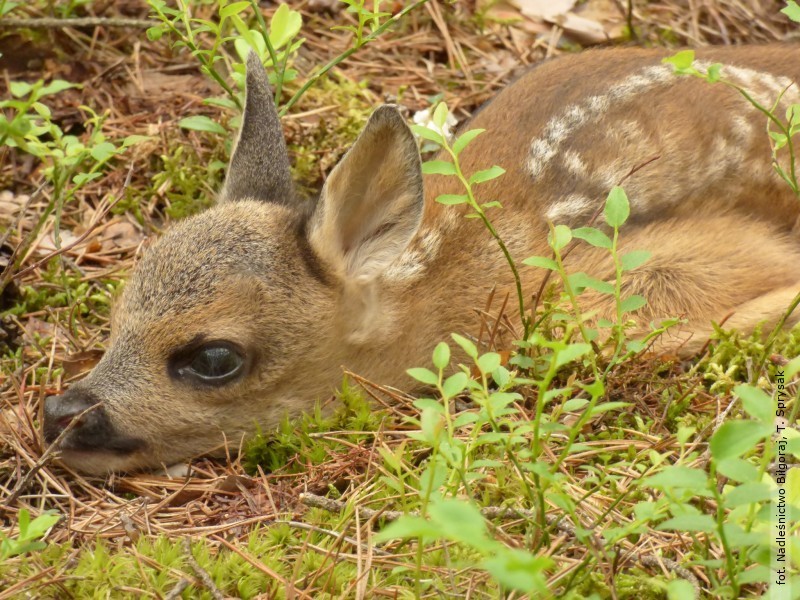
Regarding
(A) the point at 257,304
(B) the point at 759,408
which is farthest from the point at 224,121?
(B) the point at 759,408

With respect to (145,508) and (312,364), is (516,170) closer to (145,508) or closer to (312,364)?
(312,364)

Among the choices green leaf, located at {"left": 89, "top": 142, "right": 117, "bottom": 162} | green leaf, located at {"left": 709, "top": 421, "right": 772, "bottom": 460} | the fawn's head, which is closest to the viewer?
green leaf, located at {"left": 709, "top": 421, "right": 772, "bottom": 460}

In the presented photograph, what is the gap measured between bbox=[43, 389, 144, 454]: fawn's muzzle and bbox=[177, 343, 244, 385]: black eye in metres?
0.33

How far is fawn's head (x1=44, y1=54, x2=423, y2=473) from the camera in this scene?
3.84 metres

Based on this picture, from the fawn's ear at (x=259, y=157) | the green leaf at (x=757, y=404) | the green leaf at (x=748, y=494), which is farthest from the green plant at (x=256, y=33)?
the green leaf at (x=748, y=494)

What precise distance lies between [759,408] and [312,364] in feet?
7.52

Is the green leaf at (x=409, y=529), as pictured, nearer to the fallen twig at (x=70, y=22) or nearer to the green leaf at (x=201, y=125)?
the green leaf at (x=201, y=125)

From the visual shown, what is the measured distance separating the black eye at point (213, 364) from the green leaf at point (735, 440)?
2264mm

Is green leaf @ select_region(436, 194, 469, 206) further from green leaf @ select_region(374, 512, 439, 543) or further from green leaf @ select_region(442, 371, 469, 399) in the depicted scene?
green leaf @ select_region(374, 512, 439, 543)

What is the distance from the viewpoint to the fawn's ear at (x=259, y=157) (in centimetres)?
450

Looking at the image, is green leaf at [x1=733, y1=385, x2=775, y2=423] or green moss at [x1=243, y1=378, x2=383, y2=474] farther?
green moss at [x1=243, y1=378, x2=383, y2=474]

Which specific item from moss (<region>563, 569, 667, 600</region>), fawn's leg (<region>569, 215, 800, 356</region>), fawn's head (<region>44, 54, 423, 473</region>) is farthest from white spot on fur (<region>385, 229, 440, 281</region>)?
moss (<region>563, 569, 667, 600</region>)

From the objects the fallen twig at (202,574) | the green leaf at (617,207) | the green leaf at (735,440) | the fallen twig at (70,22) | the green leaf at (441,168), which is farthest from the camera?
the fallen twig at (70,22)

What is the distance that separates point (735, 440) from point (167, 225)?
3895 mm
